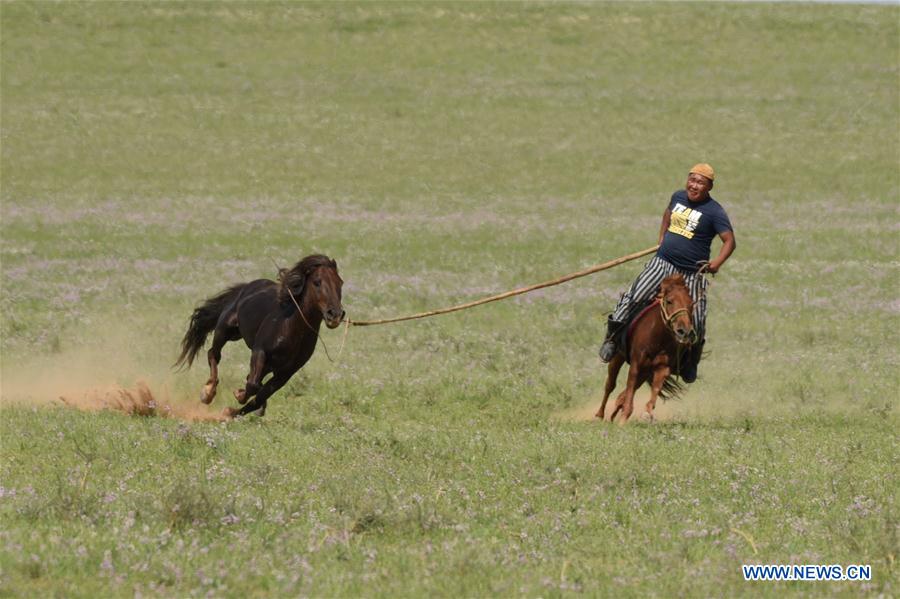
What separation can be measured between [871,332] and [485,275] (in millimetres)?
8710

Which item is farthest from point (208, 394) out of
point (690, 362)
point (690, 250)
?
point (690, 250)

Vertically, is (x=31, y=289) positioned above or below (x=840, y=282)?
below

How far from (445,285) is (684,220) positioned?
40.4 feet

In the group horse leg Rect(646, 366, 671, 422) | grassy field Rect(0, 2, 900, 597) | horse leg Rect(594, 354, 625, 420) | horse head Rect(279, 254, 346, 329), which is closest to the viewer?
grassy field Rect(0, 2, 900, 597)

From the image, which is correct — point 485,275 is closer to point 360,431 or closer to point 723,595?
point 360,431

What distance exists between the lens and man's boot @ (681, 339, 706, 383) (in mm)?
14336

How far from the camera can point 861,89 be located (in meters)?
54.5

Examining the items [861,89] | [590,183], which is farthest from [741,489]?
[861,89]

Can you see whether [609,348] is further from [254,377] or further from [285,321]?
[254,377]

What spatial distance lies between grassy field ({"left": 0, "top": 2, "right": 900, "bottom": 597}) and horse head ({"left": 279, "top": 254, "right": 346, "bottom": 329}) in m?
1.18

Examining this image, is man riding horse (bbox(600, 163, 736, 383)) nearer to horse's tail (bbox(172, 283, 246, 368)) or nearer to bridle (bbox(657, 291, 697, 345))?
bridle (bbox(657, 291, 697, 345))

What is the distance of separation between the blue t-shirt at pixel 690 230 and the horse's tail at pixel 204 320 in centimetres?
486

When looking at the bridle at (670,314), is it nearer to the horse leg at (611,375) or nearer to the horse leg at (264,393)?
the horse leg at (611,375)

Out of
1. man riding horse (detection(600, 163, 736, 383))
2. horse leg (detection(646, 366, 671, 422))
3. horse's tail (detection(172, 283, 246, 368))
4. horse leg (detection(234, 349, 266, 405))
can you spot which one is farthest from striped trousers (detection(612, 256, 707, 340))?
horse's tail (detection(172, 283, 246, 368))
